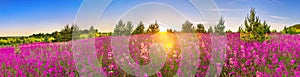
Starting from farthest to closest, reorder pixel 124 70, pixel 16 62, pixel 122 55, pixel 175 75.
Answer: pixel 16 62, pixel 122 55, pixel 124 70, pixel 175 75

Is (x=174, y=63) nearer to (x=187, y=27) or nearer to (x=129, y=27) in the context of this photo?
(x=187, y=27)

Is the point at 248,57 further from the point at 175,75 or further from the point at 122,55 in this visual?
the point at 122,55

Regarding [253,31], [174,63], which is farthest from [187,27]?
[174,63]

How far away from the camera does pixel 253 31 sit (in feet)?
36.1

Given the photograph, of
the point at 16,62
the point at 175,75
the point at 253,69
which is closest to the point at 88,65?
Answer: the point at 175,75

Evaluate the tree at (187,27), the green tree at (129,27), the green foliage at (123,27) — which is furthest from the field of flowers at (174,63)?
the green foliage at (123,27)

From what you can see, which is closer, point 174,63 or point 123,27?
point 174,63

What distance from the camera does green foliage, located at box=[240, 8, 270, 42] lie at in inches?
417

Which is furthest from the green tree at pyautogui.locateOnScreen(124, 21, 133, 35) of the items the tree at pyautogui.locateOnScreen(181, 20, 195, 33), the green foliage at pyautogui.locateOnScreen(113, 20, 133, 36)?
the tree at pyautogui.locateOnScreen(181, 20, 195, 33)

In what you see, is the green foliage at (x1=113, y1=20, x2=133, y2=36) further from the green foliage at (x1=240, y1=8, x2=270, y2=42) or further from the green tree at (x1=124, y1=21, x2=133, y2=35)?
Result: the green foliage at (x1=240, y1=8, x2=270, y2=42)

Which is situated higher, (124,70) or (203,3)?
(203,3)

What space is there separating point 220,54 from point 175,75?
55.5 inches

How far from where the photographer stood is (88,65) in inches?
239

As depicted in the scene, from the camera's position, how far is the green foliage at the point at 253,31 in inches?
417
